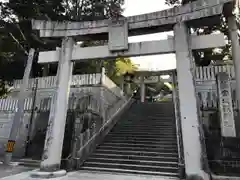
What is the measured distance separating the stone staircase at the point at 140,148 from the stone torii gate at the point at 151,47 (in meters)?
1.34

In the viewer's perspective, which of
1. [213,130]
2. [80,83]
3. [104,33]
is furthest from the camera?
[80,83]

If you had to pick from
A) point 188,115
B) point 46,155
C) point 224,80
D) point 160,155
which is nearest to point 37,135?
point 46,155

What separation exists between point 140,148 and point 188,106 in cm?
295

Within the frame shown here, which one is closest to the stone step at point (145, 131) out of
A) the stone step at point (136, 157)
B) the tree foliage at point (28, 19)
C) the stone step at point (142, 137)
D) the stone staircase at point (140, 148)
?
the stone staircase at point (140, 148)

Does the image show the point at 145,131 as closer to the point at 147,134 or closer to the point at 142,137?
the point at 147,134

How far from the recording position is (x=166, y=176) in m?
6.39

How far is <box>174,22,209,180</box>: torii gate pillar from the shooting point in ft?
19.2

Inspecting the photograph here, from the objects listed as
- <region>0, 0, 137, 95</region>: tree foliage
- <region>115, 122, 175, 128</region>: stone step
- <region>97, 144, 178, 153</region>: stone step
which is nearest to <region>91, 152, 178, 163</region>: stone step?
<region>97, 144, 178, 153</region>: stone step

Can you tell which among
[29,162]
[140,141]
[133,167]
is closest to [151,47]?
[140,141]

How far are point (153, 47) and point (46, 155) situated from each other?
5.11 metres

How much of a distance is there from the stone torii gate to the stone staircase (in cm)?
134

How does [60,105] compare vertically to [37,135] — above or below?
above

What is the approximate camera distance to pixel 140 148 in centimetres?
823

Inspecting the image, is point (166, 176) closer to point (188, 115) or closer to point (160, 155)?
point (160, 155)
